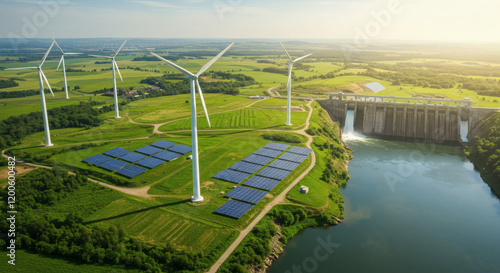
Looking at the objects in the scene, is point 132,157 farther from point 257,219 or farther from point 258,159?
point 257,219

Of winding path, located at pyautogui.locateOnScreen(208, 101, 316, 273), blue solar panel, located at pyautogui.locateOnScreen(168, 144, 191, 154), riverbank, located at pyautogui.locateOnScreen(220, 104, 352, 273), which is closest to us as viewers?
winding path, located at pyautogui.locateOnScreen(208, 101, 316, 273)

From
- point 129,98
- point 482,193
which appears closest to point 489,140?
point 482,193

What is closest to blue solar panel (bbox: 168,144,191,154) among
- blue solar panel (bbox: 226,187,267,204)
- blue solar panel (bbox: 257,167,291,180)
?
blue solar panel (bbox: 257,167,291,180)

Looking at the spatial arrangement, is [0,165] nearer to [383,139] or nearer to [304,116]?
[304,116]

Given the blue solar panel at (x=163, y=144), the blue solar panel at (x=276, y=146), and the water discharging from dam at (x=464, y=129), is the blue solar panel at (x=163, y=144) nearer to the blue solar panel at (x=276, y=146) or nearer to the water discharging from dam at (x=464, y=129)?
the blue solar panel at (x=276, y=146)

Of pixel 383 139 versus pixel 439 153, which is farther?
pixel 383 139

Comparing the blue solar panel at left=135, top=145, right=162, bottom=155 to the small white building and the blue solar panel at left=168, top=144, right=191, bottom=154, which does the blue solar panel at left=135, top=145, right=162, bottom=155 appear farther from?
the small white building

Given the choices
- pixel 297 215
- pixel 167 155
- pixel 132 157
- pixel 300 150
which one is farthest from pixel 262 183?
pixel 132 157
